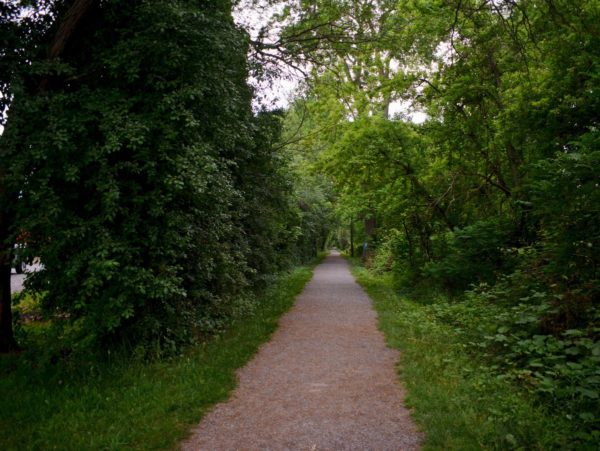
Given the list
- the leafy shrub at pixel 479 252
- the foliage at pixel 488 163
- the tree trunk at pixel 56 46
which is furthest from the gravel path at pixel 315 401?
the tree trunk at pixel 56 46

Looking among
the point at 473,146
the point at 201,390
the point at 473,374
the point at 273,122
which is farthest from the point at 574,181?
the point at 273,122

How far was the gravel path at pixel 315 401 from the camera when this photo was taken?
12.7 feet

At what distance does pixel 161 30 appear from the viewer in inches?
207

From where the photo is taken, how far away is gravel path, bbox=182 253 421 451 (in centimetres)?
388

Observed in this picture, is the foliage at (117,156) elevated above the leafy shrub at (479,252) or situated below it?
above

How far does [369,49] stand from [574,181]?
23.7ft

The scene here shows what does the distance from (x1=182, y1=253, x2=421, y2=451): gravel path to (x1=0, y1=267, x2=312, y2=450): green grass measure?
279mm

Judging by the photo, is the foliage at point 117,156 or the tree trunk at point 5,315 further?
the tree trunk at point 5,315

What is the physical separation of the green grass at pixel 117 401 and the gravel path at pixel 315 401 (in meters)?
0.28

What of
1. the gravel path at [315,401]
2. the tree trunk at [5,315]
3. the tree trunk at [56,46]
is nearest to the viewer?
the gravel path at [315,401]

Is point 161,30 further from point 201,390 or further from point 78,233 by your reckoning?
point 201,390

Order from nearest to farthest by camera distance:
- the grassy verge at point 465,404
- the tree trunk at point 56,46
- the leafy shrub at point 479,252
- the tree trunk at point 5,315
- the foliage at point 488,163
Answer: the grassy verge at point 465,404
the foliage at point 488,163
the tree trunk at point 56,46
the tree trunk at point 5,315
the leafy shrub at point 479,252

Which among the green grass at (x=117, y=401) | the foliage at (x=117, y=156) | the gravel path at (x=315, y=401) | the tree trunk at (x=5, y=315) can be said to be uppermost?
the foliage at (x=117, y=156)

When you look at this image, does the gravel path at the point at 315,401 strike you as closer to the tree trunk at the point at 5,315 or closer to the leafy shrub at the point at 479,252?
the leafy shrub at the point at 479,252
